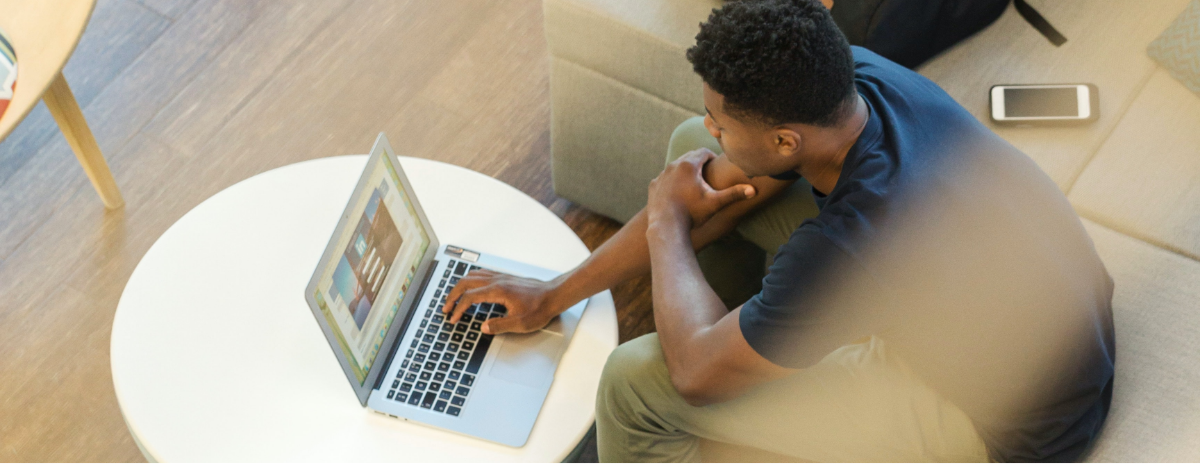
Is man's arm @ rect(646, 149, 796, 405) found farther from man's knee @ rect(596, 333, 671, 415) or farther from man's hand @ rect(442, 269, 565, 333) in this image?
man's hand @ rect(442, 269, 565, 333)

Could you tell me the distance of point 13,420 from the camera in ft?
5.66

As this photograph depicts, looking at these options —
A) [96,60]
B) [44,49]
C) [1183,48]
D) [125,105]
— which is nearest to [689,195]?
[1183,48]

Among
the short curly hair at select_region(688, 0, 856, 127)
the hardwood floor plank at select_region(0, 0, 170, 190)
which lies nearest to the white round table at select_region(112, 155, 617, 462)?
the short curly hair at select_region(688, 0, 856, 127)

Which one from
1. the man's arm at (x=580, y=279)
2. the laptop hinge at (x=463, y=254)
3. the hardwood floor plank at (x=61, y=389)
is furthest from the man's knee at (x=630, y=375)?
the hardwood floor plank at (x=61, y=389)

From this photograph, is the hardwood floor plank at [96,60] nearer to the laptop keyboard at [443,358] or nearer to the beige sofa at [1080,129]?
the beige sofa at [1080,129]

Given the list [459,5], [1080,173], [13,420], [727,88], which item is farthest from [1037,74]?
[13,420]

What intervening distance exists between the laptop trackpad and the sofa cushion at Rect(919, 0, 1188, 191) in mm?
894

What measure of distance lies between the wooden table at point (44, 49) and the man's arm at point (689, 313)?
3.42 ft

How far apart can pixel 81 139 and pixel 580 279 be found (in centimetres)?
111

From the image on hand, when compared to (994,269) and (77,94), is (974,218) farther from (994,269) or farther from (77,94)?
(77,94)

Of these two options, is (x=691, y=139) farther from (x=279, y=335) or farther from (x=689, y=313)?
(x=279, y=335)

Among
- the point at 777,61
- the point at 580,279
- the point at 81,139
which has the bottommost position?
the point at 81,139

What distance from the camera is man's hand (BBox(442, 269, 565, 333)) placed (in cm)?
136

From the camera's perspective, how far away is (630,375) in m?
1.29
